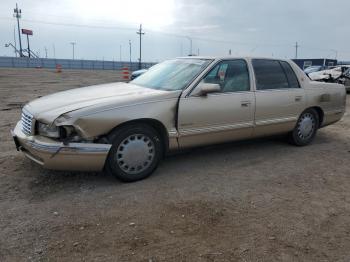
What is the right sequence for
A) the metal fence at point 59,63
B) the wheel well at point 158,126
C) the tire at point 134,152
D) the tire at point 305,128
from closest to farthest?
the tire at point 134,152 < the wheel well at point 158,126 < the tire at point 305,128 < the metal fence at point 59,63

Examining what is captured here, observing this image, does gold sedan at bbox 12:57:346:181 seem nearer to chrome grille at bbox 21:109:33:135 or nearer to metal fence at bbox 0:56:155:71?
chrome grille at bbox 21:109:33:135

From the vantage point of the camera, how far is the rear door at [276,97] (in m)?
5.27

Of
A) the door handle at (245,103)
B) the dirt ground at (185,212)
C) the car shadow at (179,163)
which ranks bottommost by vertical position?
the dirt ground at (185,212)

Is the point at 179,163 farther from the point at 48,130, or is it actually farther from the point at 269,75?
the point at 269,75

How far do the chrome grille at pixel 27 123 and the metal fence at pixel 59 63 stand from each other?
4410 cm

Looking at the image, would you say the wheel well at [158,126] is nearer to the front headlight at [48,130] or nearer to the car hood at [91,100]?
the car hood at [91,100]

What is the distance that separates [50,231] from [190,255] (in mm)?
1288

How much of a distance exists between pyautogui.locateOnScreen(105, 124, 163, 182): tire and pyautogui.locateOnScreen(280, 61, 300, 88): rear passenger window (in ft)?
8.66

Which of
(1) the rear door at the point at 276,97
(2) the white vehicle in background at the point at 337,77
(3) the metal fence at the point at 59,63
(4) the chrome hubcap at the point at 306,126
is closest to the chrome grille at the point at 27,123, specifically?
(1) the rear door at the point at 276,97

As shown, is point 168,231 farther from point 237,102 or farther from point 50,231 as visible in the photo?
point 237,102

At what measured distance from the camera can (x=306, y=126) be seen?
6043 millimetres

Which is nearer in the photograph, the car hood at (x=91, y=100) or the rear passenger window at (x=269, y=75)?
the car hood at (x=91, y=100)

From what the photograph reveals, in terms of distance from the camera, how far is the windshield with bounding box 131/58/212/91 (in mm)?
4711

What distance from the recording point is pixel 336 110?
21.1 ft
